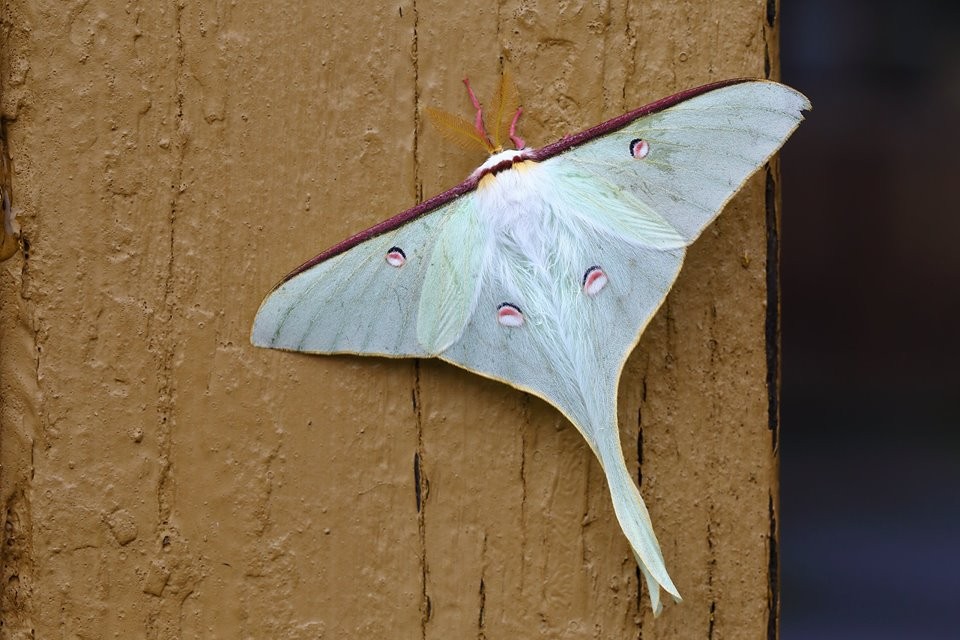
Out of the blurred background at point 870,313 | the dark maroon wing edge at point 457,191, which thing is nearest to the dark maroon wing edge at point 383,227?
the dark maroon wing edge at point 457,191

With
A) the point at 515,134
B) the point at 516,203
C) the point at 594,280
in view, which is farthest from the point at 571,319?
the point at 515,134

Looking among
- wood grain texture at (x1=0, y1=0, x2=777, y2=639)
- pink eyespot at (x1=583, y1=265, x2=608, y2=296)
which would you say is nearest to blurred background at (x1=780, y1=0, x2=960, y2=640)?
wood grain texture at (x1=0, y1=0, x2=777, y2=639)

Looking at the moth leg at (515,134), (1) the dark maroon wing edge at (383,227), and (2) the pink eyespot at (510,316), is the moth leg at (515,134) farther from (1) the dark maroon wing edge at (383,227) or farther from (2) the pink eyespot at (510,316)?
(2) the pink eyespot at (510,316)

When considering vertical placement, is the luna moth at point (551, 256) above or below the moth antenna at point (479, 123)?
below

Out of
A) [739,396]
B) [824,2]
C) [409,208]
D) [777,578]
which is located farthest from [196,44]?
[824,2]

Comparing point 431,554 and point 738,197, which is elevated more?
point 738,197

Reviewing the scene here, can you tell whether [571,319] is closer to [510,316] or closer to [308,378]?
[510,316]

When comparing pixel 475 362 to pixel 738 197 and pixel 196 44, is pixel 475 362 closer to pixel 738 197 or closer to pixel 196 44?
pixel 738 197
